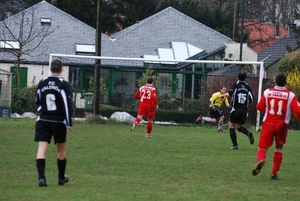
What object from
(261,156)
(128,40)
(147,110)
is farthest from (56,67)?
(128,40)

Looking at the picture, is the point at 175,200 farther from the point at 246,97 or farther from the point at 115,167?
the point at 246,97

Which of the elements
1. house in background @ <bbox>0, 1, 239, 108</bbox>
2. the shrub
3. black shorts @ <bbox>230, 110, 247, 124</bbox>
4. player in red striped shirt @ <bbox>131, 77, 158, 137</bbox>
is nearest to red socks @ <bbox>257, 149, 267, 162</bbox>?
black shorts @ <bbox>230, 110, 247, 124</bbox>

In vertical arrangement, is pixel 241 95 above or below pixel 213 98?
above

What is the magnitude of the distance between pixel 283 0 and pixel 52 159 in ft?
192

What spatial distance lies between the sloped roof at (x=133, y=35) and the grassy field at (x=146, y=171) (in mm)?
32286

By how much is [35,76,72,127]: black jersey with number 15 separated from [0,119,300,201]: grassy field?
93 centimetres

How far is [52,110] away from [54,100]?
0.14m

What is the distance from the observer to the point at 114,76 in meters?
30.4

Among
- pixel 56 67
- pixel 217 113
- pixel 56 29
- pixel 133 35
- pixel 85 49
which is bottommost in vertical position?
pixel 217 113

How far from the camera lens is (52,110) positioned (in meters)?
10.6

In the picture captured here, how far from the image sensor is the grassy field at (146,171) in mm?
10086

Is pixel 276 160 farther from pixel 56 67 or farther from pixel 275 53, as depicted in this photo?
pixel 275 53

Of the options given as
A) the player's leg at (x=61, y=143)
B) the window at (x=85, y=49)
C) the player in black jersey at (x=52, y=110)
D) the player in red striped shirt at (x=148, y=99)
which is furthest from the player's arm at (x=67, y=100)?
the window at (x=85, y=49)

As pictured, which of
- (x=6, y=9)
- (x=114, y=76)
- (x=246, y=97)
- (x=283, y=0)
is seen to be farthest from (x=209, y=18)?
(x=246, y=97)
